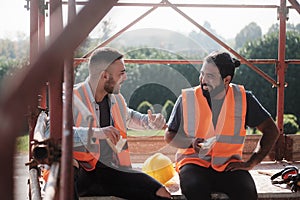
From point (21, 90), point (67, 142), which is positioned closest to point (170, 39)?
point (67, 142)

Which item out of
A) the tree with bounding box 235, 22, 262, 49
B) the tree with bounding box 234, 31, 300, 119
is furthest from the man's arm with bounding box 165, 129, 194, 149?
the tree with bounding box 235, 22, 262, 49

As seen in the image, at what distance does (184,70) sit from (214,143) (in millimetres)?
3580

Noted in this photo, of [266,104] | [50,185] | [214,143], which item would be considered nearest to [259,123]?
[214,143]

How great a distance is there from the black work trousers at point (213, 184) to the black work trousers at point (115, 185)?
6.5 inches

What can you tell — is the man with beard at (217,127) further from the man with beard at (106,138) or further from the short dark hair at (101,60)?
the short dark hair at (101,60)

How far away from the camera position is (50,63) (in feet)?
3.24

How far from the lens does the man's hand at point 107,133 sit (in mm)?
3141

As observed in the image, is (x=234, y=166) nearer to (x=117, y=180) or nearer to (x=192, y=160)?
(x=192, y=160)

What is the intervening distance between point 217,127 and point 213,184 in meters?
0.35

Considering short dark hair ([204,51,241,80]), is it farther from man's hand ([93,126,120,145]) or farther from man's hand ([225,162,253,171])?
man's hand ([93,126,120,145])

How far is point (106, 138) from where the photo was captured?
320 cm

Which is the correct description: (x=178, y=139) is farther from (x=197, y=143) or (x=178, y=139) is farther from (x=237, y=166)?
(x=237, y=166)

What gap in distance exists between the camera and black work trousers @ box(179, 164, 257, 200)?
3.24m

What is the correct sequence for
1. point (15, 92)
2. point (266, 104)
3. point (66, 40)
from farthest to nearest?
1. point (266, 104)
2. point (66, 40)
3. point (15, 92)
